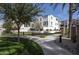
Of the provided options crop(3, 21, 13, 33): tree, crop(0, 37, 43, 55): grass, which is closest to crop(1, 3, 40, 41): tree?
crop(3, 21, 13, 33): tree

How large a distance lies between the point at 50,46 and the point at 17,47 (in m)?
0.31

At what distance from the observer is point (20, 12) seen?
2.03 metres

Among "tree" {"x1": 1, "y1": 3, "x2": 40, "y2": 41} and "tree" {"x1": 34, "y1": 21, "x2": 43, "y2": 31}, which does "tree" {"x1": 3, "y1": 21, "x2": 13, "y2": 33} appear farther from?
"tree" {"x1": 34, "y1": 21, "x2": 43, "y2": 31}

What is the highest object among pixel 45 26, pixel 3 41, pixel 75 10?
pixel 75 10

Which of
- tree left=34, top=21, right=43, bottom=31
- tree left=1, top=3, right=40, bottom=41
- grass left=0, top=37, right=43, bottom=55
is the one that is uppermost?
tree left=1, top=3, right=40, bottom=41

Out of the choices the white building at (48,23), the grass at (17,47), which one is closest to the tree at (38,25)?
the white building at (48,23)

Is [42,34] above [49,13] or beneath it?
beneath

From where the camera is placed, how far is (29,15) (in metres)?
2.04

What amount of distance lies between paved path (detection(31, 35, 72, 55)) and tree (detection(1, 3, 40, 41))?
190 mm

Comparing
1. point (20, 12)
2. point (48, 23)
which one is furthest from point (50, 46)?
point (20, 12)

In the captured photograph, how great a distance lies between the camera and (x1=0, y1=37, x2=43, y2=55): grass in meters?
1.99

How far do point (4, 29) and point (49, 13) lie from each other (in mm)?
444
